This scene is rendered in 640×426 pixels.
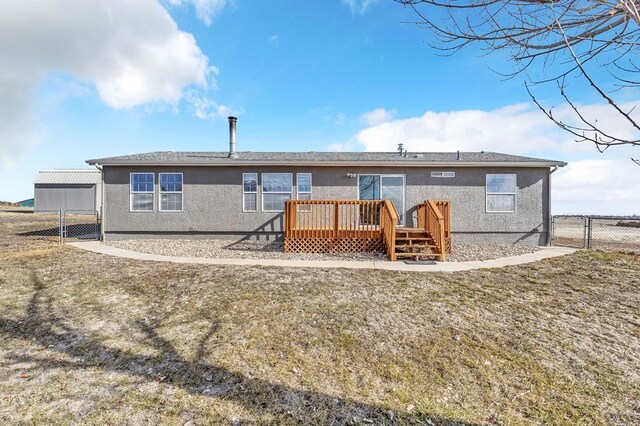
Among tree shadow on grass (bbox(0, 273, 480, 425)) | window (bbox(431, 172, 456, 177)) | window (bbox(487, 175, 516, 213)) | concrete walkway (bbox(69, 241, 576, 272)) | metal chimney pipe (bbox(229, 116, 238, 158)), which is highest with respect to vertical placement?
metal chimney pipe (bbox(229, 116, 238, 158))

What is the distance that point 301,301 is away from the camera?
14.8ft

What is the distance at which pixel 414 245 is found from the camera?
8.19 m

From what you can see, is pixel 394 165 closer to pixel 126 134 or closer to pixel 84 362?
pixel 84 362

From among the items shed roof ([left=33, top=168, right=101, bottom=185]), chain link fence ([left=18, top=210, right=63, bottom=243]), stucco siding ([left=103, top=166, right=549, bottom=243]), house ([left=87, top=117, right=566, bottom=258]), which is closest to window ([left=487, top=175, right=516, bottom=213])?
house ([left=87, top=117, right=566, bottom=258])

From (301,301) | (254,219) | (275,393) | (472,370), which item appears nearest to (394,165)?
(254,219)

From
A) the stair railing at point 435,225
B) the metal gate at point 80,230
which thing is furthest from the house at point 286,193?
the metal gate at point 80,230

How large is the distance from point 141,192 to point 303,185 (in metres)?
5.70

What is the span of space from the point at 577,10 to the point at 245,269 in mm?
6140

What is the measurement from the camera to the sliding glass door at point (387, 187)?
1056cm

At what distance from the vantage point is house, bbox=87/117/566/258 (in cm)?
1045

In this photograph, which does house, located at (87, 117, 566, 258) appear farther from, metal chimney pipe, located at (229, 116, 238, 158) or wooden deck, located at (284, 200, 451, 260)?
wooden deck, located at (284, 200, 451, 260)

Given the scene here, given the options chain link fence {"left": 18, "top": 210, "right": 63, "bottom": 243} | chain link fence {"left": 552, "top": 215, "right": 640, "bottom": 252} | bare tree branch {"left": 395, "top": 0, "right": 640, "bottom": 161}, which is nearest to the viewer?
bare tree branch {"left": 395, "top": 0, "right": 640, "bottom": 161}

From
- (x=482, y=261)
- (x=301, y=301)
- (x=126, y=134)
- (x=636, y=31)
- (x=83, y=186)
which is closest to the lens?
(x=636, y=31)

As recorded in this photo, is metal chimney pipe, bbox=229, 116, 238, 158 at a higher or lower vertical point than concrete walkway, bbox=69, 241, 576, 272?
higher
